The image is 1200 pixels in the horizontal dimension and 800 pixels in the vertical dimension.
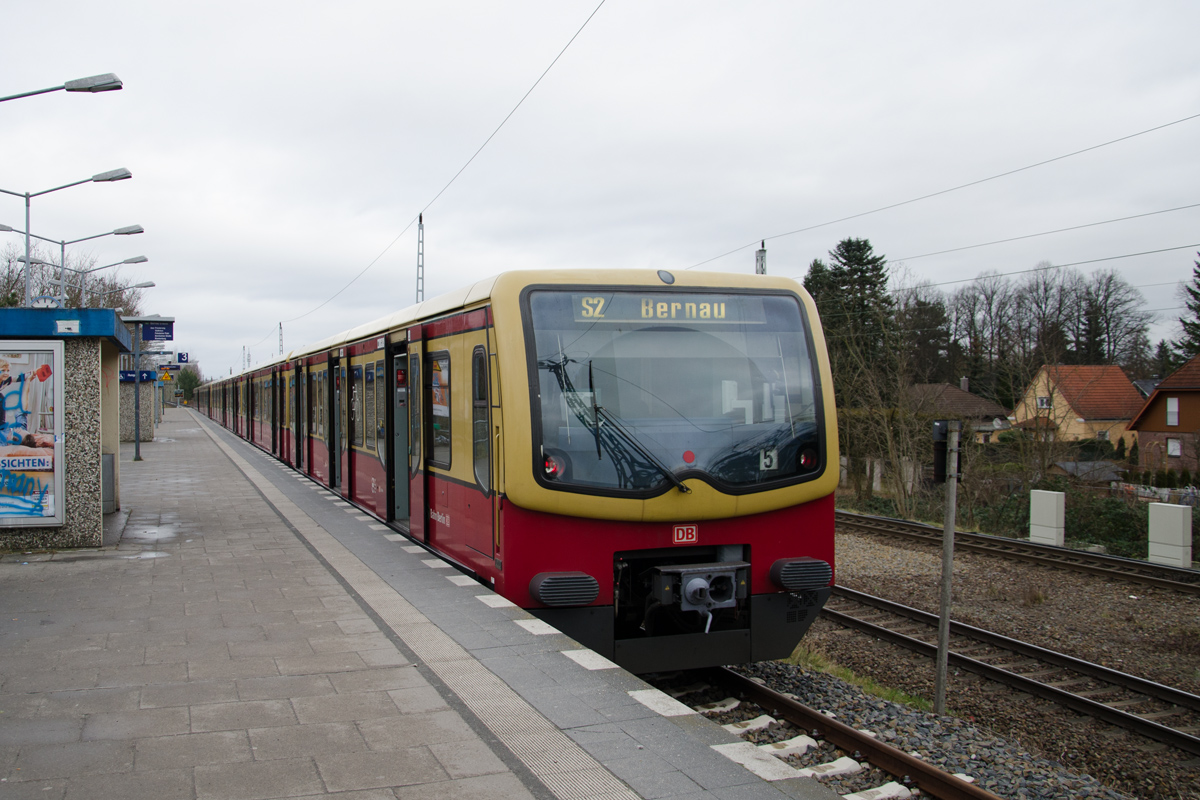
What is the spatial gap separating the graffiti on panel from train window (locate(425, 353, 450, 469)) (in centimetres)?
389

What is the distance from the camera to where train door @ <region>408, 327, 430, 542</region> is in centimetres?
855

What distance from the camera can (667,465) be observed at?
227 inches

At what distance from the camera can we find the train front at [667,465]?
5664mm

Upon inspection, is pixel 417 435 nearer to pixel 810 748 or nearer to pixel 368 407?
pixel 368 407

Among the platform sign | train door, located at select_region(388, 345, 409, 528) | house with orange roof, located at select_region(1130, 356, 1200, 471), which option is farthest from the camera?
house with orange roof, located at select_region(1130, 356, 1200, 471)

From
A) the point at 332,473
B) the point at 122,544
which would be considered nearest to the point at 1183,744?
the point at 122,544

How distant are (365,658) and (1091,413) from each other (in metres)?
48.8

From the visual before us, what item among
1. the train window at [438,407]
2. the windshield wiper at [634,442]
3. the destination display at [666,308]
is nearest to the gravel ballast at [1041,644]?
the windshield wiper at [634,442]

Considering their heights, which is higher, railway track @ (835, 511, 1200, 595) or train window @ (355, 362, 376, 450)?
train window @ (355, 362, 376, 450)

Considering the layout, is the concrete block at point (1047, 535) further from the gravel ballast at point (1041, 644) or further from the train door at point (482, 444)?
the train door at point (482, 444)

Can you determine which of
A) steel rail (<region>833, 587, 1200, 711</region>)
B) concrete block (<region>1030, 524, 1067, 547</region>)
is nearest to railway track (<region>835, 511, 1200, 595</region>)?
concrete block (<region>1030, 524, 1067, 547</region>)

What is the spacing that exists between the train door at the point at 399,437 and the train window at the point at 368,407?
2.67 feet

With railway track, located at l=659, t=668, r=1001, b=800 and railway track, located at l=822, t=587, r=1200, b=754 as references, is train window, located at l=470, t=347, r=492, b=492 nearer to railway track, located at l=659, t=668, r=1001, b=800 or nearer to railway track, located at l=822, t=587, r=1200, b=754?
railway track, located at l=659, t=668, r=1001, b=800

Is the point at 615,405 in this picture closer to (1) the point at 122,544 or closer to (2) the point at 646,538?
(2) the point at 646,538
